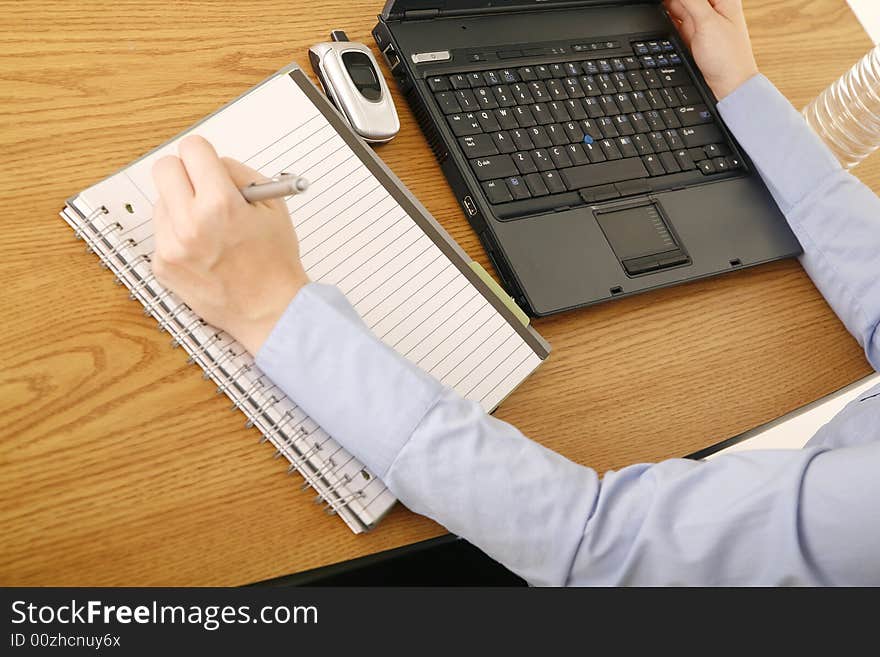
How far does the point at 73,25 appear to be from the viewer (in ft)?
2.08

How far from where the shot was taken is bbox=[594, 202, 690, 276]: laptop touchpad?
73 cm

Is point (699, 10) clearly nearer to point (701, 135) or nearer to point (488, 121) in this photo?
point (701, 135)

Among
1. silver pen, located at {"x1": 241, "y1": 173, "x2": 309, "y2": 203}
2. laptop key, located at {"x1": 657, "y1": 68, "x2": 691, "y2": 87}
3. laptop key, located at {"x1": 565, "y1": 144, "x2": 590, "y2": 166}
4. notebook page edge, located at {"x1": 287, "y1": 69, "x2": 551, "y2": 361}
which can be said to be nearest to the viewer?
silver pen, located at {"x1": 241, "y1": 173, "x2": 309, "y2": 203}

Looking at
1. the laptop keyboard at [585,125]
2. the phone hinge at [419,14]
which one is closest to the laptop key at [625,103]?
the laptop keyboard at [585,125]

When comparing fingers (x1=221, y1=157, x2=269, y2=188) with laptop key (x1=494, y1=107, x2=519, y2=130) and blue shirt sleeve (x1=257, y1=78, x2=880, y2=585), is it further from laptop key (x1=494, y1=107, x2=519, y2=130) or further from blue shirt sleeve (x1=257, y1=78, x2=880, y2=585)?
laptop key (x1=494, y1=107, x2=519, y2=130)

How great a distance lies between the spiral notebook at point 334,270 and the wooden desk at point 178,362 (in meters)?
0.02

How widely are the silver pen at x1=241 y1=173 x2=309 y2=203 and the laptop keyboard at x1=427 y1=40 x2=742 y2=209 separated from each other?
0.79ft

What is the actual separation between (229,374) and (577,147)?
41cm

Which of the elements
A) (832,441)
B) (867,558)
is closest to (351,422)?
(867,558)

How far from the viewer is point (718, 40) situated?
0.86 meters

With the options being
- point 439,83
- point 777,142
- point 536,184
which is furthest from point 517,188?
point 777,142

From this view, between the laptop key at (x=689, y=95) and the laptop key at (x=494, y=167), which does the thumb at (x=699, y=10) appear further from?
the laptop key at (x=494, y=167)

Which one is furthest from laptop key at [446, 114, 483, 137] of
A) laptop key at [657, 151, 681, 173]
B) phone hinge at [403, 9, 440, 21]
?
laptop key at [657, 151, 681, 173]

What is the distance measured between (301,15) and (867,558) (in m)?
0.66
